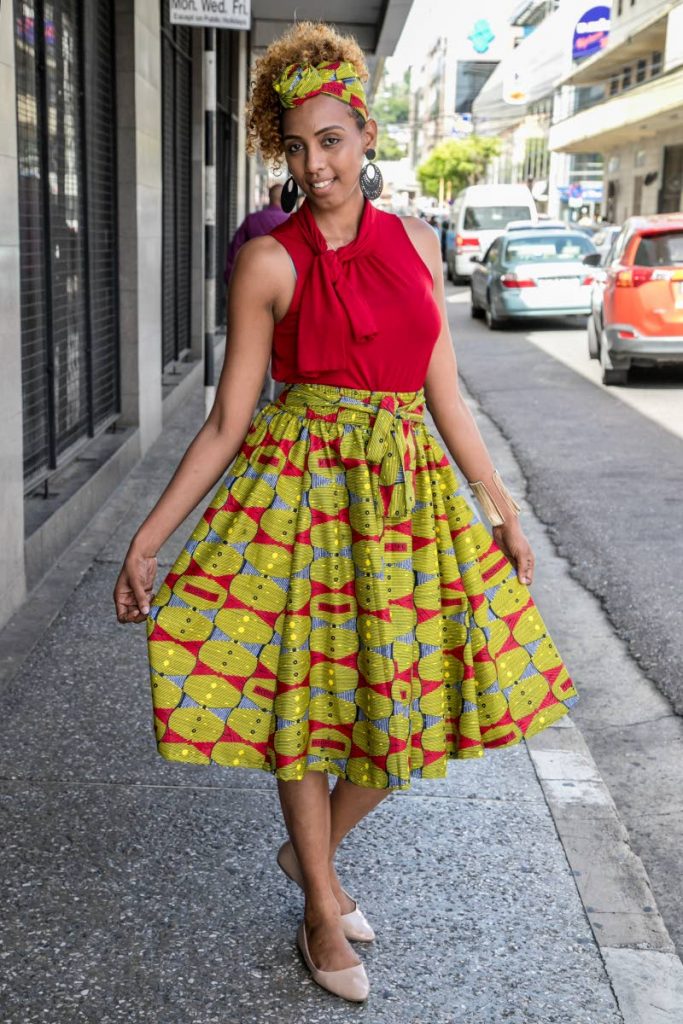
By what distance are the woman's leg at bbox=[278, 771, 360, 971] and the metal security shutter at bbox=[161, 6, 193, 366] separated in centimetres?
898

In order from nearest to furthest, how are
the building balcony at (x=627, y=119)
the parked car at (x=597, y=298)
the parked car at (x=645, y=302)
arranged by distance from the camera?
1. the parked car at (x=645, y=302)
2. the parked car at (x=597, y=298)
3. the building balcony at (x=627, y=119)

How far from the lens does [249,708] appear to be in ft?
9.18

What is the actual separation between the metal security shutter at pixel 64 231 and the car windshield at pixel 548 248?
1247 centimetres

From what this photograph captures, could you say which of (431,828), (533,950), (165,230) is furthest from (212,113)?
(533,950)

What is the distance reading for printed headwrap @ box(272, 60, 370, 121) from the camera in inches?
108

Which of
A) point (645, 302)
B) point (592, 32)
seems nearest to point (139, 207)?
point (645, 302)

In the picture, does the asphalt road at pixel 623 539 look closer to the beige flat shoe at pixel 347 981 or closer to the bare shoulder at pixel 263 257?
the beige flat shoe at pixel 347 981

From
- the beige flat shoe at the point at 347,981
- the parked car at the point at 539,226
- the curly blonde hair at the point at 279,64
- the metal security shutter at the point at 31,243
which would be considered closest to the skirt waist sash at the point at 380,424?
the curly blonde hair at the point at 279,64

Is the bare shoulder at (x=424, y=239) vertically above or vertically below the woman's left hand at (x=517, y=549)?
above

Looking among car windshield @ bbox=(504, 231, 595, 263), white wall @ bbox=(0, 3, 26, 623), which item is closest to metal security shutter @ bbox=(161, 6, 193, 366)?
white wall @ bbox=(0, 3, 26, 623)

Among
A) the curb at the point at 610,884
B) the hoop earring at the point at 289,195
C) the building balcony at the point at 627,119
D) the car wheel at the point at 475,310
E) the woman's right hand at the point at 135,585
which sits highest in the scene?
the building balcony at the point at 627,119

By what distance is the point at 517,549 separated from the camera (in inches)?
121

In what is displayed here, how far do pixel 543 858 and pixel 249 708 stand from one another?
1.17 m

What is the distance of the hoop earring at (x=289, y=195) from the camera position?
284 cm
